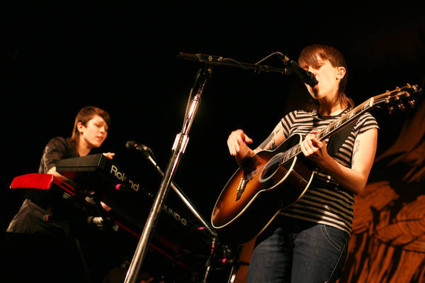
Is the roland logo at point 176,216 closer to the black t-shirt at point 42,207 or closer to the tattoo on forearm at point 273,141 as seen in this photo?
the black t-shirt at point 42,207

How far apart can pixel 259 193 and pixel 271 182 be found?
78 mm

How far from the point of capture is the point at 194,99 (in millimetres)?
1839

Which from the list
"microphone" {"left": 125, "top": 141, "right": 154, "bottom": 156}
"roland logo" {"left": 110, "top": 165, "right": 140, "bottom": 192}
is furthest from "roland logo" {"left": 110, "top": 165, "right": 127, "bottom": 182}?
"microphone" {"left": 125, "top": 141, "right": 154, "bottom": 156}

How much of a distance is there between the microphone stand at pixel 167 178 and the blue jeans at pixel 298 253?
0.50m

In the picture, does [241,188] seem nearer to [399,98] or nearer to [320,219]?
[320,219]

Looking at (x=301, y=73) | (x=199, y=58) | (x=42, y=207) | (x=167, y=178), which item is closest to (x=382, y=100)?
(x=301, y=73)

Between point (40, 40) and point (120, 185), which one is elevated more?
point (40, 40)

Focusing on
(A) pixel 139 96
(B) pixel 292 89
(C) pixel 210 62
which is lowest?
(C) pixel 210 62

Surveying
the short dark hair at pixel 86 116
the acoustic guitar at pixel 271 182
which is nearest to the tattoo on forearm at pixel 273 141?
the acoustic guitar at pixel 271 182

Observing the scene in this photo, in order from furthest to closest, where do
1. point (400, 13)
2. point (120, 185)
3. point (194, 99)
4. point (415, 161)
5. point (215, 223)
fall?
point (400, 13) → point (415, 161) → point (120, 185) → point (215, 223) → point (194, 99)

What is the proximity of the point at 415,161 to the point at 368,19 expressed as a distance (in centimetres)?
159

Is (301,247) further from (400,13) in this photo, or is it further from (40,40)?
(40,40)

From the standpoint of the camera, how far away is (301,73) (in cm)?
174

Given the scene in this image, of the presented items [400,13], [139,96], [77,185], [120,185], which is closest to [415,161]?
[400,13]
